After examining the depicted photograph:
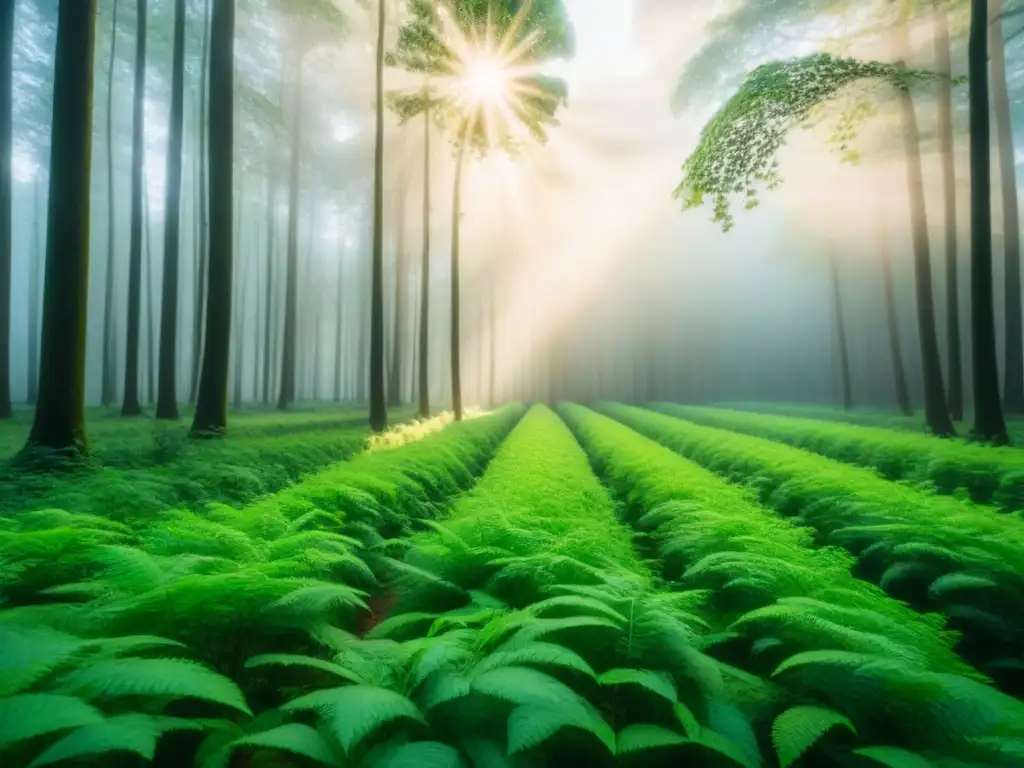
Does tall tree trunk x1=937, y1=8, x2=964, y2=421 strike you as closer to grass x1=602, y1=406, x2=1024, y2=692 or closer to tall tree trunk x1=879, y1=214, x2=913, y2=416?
tall tree trunk x1=879, y1=214, x2=913, y2=416

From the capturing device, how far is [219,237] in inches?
425

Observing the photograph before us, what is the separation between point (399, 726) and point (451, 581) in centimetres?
156

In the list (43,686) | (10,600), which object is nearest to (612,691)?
(43,686)

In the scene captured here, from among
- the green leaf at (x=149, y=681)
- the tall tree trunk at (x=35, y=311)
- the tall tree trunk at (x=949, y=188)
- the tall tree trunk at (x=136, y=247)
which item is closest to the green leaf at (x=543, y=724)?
the green leaf at (x=149, y=681)

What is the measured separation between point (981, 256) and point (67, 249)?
14385 millimetres

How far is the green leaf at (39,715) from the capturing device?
1.42 m

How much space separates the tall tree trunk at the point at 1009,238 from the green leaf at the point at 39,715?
2240 cm

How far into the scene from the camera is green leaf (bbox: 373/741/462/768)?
1606 millimetres

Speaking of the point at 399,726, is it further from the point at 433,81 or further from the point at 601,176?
the point at 601,176

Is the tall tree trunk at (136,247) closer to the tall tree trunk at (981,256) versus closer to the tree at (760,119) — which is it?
the tree at (760,119)

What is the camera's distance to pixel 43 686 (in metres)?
1.79

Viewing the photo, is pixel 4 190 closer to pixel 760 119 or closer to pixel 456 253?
pixel 456 253

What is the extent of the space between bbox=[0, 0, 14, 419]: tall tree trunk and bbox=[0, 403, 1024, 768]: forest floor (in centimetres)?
1403

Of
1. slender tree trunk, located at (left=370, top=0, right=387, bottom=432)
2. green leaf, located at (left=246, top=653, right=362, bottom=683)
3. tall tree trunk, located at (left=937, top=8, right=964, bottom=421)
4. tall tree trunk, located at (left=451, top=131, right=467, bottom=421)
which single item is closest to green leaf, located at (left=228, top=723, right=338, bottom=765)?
green leaf, located at (left=246, top=653, right=362, bottom=683)
